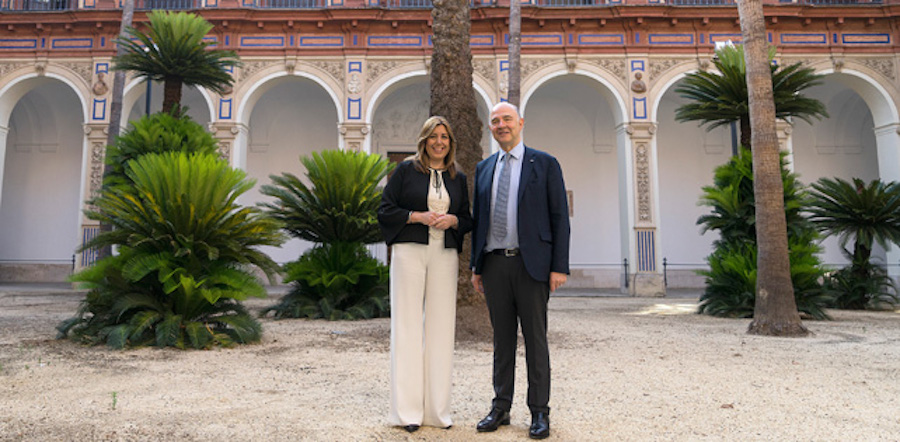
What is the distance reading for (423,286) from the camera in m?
2.61

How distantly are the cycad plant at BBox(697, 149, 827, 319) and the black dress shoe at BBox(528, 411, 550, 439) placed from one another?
657 cm

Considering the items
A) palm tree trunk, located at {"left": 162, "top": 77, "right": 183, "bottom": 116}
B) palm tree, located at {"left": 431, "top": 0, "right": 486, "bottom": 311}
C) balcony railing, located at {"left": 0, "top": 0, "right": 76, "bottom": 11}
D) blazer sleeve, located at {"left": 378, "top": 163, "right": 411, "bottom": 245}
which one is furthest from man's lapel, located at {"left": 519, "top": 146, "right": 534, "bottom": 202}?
balcony railing, located at {"left": 0, "top": 0, "right": 76, "bottom": 11}

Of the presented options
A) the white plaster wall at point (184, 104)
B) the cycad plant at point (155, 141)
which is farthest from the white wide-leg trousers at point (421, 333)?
the white plaster wall at point (184, 104)

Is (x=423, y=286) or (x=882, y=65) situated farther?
(x=882, y=65)

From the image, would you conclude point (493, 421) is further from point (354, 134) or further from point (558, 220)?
point (354, 134)

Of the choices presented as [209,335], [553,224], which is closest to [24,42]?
[209,335]

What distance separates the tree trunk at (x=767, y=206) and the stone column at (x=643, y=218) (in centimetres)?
703

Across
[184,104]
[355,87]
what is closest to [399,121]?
[355,87]

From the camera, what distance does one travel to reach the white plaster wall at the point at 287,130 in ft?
54.7

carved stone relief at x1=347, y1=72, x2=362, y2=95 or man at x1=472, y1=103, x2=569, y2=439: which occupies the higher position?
carved stone relief at x1=347, y1=72, x2=362, y2=95

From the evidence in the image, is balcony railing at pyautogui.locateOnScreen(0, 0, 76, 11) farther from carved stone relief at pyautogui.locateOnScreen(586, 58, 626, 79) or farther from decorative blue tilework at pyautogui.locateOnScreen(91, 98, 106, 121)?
carved stone relief at pyautogui.locateOnScreen(586, 58, 626, 79)

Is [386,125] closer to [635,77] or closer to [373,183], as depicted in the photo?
[635,77]

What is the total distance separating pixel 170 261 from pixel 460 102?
308 centimetres

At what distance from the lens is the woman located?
256 cm
